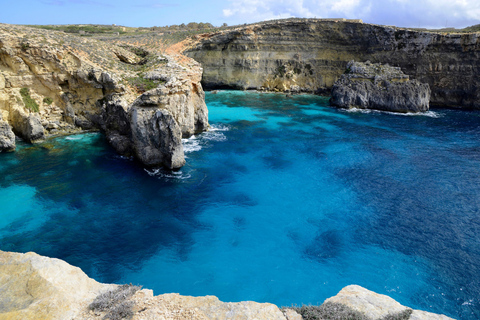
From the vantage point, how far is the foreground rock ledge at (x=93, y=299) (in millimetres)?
8266

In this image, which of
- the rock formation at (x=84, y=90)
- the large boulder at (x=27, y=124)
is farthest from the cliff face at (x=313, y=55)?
the large boulder at (x=27, y=124)

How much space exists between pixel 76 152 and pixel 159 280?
63.3ft

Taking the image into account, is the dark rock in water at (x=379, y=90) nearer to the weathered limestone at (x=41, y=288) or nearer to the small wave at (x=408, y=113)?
the small wave at (x=408, y=113)

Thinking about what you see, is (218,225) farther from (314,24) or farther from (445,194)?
(314,24)

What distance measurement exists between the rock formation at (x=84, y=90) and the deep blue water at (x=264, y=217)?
7.21ft

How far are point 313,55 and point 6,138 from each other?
56184mm

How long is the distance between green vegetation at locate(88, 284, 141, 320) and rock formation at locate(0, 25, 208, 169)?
1738cm

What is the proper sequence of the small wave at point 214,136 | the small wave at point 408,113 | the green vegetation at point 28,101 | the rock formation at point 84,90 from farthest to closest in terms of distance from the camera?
the small wave at point 408,113 < the small wave at point 214,136 < the green vegetation at point 28,101 < the rock formation at point 84,90

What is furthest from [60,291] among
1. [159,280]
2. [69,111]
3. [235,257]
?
[69,111]

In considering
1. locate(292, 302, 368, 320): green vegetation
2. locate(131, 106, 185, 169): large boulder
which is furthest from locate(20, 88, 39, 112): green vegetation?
locate(292, 302, 368, 320): green vegetation

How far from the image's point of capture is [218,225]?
19.4 metres

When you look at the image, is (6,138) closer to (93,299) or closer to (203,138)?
(203,138)

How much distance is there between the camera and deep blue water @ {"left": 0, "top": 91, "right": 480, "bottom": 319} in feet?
49.8

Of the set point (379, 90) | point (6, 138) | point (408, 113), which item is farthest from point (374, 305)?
point (379, 90)
